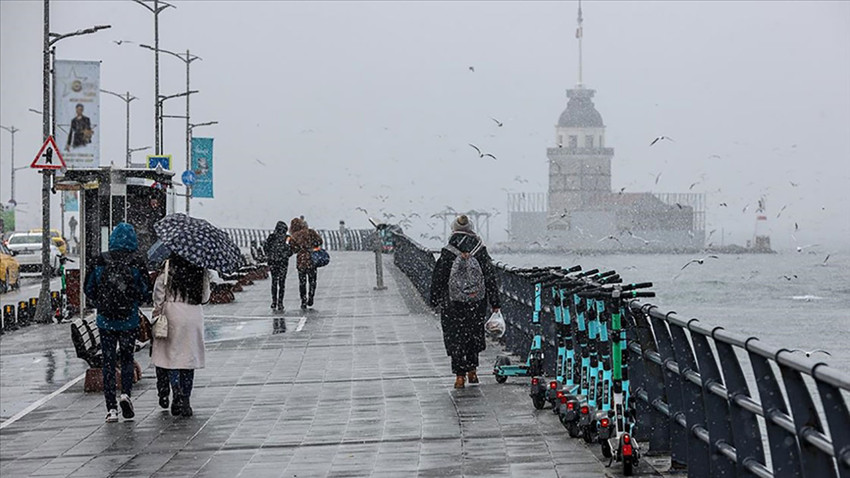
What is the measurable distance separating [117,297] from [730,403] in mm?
7154

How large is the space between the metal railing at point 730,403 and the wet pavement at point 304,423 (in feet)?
1.77

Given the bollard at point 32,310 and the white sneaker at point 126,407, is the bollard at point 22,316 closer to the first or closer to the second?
the bollard at point 32,310

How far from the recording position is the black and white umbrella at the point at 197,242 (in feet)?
43.9

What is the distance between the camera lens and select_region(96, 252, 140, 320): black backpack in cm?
1324

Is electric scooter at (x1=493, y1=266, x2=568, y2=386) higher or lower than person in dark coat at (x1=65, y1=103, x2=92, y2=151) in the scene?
lower

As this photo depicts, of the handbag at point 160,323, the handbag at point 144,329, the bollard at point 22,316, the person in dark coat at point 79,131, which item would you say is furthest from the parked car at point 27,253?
the handbag at point 160,323

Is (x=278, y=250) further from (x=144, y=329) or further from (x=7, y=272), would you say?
(x=7, y=272)

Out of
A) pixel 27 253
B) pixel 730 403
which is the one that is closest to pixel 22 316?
pixel 730 403

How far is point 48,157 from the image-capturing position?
1166 inches

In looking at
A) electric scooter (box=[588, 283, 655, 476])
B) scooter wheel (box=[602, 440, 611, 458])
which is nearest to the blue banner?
electric scooter (box=[588, 283, 655, 476])

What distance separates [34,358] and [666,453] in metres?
13.7

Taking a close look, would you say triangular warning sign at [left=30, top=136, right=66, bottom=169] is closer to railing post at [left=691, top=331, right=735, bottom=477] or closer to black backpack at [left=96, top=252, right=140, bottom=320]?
black backpack at [left=96, top=252, right=140, bottom=320]

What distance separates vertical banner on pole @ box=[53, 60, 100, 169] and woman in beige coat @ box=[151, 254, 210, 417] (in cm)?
2273

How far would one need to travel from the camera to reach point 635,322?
1001cm
